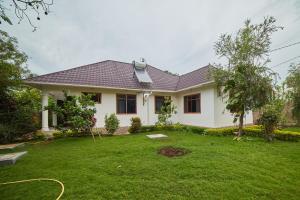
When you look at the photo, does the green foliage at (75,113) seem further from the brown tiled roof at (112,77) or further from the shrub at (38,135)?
the brown tiled roof at (112,77)

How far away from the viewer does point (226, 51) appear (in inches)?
332

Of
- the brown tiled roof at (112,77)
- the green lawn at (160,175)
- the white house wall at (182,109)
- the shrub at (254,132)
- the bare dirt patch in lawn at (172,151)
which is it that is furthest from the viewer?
the white house wall at (182,109)

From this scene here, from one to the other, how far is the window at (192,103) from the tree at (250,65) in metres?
→ 4.78

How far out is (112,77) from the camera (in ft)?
43.8

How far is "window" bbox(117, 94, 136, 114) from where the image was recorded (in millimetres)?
13039

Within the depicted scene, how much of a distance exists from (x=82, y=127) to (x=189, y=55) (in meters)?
15.0

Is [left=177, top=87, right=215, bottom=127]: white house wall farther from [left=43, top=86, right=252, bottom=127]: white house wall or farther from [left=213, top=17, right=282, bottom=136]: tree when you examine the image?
[left=213, top=17, right=282, bottom=136]: tree

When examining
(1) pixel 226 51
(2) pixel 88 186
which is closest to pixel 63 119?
(2) pixel 88 186

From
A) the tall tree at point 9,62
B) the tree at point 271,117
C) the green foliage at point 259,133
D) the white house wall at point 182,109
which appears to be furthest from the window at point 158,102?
the tall tree at point 9,62

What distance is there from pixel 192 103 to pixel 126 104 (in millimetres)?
5617

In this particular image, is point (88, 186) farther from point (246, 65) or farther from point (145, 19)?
point (145, 19)

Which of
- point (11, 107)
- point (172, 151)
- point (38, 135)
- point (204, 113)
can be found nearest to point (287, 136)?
point (204, 113)

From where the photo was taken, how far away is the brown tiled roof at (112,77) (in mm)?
11112

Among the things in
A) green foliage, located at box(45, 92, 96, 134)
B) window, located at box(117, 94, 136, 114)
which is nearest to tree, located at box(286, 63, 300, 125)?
window, located at box(117, 94, 136, 114)
